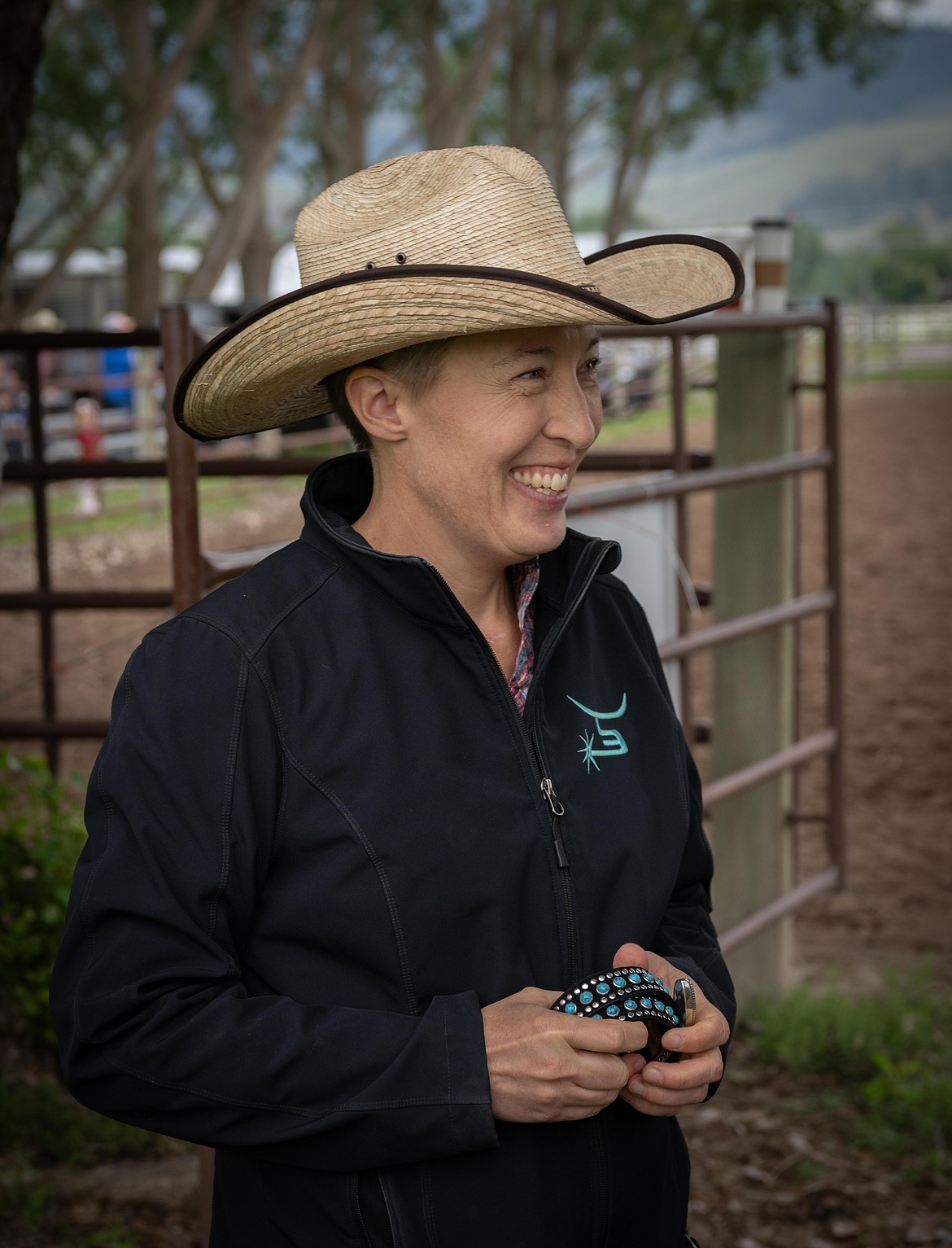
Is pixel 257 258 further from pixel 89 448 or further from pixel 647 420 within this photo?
pixel 89 448

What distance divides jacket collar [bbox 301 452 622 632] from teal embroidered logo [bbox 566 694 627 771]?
14cm

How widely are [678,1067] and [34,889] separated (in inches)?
75.8

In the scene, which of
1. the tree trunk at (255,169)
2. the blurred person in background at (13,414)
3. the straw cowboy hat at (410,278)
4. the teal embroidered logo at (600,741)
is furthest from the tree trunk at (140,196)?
the teal embroidered logo at (600,741)

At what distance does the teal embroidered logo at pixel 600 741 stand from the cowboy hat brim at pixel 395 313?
18.2 inches

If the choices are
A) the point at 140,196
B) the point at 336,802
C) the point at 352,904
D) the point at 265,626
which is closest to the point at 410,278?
the point at 265,626

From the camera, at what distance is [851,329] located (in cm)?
3066

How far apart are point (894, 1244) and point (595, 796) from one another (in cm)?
185

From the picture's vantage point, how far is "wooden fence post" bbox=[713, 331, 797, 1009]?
3797mm

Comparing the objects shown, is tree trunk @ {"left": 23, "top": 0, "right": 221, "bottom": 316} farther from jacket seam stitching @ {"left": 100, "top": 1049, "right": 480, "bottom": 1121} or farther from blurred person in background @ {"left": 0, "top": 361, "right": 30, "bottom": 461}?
jacket seam stitching @ {"left": 100, "top": 1049, "right": 480, "bottom": 1121}

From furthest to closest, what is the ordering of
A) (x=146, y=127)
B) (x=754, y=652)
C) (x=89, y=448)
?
1. (x=89, y=448)
2. (x=146, y=127)
3. (x=754, y=652)

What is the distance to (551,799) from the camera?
1537mm

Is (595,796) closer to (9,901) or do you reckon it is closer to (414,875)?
(414,875)

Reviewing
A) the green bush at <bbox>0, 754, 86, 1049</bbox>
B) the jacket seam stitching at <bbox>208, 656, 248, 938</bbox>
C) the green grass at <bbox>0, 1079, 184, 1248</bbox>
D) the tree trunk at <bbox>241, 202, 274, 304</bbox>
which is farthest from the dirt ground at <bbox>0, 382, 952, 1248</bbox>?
the tree trunk at <bbox>241, 202, 274, 304</bbox>

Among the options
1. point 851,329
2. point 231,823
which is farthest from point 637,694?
point 851,329
